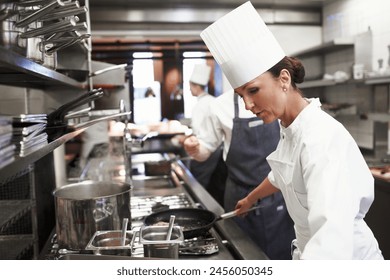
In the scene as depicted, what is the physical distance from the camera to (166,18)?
1.52 metres

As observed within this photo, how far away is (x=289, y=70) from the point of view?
3.43ft

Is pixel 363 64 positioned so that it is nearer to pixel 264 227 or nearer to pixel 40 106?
pixel 264 227

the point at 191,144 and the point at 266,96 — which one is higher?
the point at 266,96

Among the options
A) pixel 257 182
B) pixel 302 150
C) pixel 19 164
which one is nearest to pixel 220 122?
pixel 257 182

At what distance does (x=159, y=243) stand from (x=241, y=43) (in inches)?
24.5

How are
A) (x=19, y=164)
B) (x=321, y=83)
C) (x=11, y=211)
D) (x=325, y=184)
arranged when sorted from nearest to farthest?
(x=19, y=164) → (x=325, y=184) → (x=11, y=211) → (x=321, y=83)

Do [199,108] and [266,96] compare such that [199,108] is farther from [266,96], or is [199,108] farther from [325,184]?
[325,184]

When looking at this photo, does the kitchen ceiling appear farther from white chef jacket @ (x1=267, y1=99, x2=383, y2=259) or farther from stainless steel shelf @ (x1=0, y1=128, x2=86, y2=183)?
stainless steel shelf @ (x1=0, y1=128, x2=86, y2=183)

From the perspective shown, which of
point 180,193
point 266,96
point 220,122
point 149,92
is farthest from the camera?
point 149,92

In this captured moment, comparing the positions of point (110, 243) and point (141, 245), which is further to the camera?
point (141, 245)

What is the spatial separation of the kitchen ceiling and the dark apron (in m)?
0.60

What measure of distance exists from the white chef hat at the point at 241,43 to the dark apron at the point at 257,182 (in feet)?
2.91

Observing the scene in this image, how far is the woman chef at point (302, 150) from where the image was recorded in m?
0.77
